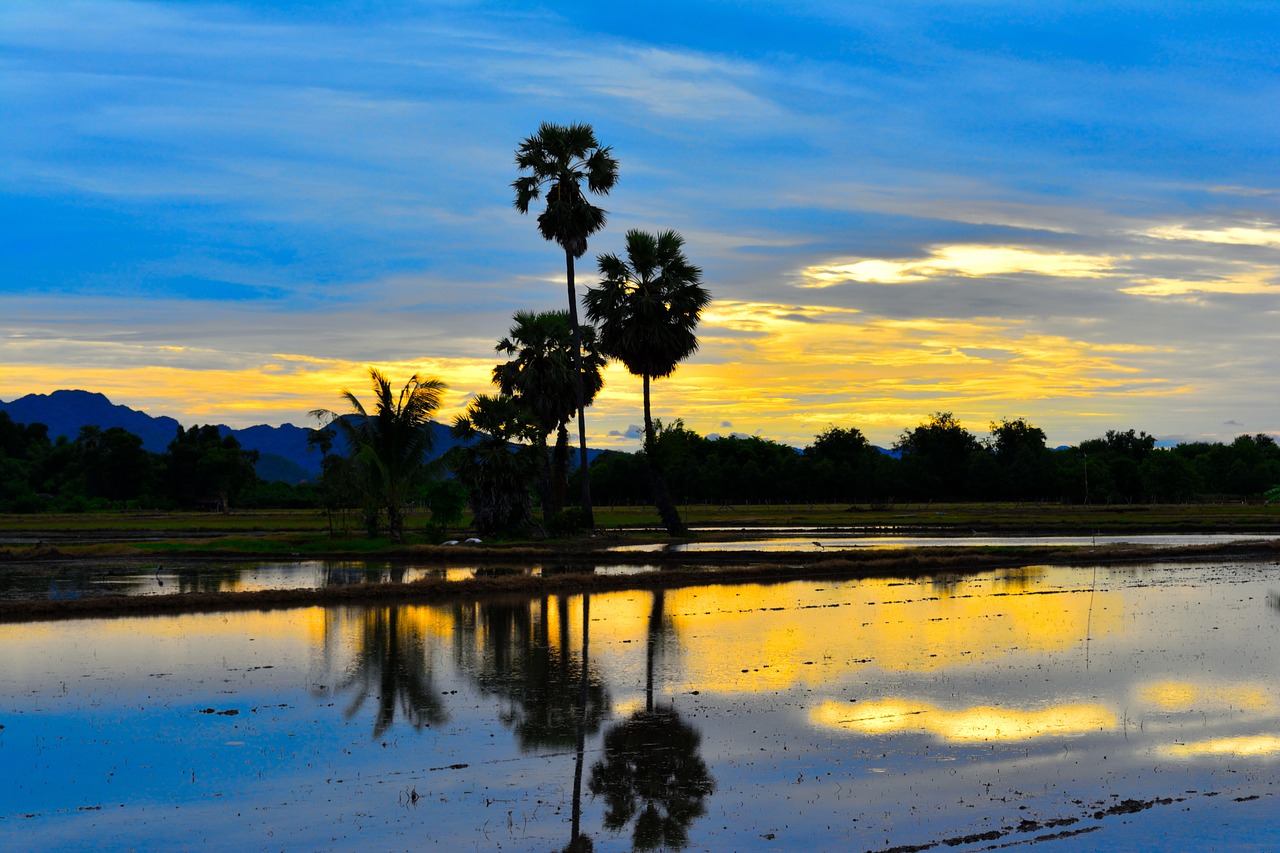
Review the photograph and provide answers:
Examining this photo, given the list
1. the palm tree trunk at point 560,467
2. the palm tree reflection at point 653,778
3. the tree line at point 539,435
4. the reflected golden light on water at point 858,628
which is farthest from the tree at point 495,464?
the palm tree reflection at point 653,778

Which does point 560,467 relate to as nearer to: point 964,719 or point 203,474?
point 964,719

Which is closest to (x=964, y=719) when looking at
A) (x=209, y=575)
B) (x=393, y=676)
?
(x=393, y=676)

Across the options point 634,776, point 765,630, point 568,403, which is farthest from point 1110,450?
point 634,776

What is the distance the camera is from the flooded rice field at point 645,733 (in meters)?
10.5

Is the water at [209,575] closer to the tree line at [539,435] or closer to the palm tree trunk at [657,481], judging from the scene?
the tree line at [539,435]

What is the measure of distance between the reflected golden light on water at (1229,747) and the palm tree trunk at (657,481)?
139 ft

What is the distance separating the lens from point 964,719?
577 inches

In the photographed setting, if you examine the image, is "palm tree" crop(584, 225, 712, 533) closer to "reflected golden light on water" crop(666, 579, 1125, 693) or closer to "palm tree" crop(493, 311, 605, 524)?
"palm tree" crop(493, 311, 605, 524)

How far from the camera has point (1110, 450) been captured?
17675 centimetres

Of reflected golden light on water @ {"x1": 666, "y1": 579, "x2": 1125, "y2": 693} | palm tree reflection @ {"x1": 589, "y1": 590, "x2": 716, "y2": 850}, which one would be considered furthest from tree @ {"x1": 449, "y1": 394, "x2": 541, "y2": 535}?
palm tree reflection @ {"x1": 589, "y1": 590, "x2": 716, "y2": 850}

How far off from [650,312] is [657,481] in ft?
31.0

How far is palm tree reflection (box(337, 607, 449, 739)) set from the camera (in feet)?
50.4

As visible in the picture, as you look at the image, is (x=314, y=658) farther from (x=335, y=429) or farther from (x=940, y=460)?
(x=940, y=460)

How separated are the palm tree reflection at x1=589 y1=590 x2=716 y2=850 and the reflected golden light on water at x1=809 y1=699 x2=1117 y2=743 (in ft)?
7.37
